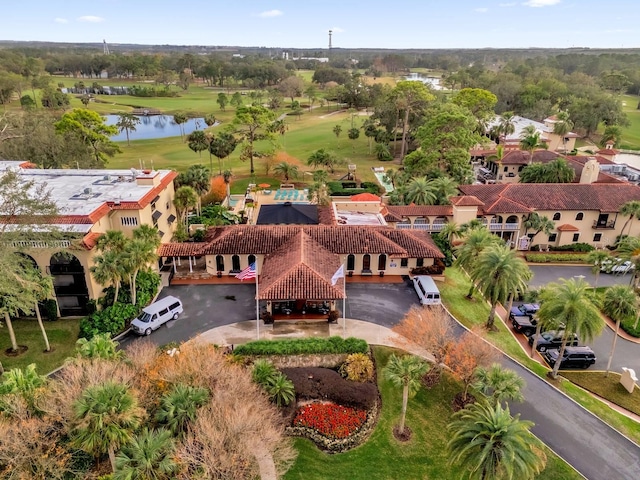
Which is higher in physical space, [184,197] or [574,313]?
[184,197]

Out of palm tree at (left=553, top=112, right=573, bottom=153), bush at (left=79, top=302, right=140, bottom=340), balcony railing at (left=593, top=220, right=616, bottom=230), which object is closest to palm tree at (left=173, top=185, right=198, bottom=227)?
bush at (left=79, top=302, right=140, bottom=340)

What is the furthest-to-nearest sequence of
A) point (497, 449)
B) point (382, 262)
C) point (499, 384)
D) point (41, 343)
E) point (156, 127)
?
point (156, 127), point (382, 262), point (41, 343), point (499, 384), point (497, 449)

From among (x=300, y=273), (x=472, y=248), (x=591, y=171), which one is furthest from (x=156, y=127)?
(x=472, y=248)

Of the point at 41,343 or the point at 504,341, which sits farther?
the point at 504,341

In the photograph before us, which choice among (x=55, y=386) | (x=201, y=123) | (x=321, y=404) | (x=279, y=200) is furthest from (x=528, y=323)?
Result: (x=201, y=123)

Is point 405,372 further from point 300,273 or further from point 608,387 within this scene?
point 608,387

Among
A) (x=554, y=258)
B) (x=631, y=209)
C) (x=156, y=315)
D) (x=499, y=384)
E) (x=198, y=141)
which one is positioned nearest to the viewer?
(x=499, y=384)

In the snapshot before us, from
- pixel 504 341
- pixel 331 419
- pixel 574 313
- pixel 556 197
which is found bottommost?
pixel 331 419
